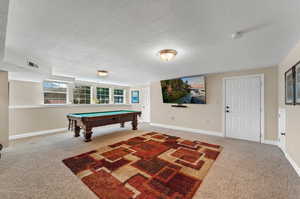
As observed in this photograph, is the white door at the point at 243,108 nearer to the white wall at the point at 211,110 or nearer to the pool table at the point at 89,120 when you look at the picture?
the white wall at the point at 211,110

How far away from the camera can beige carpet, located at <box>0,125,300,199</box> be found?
5.19 ft

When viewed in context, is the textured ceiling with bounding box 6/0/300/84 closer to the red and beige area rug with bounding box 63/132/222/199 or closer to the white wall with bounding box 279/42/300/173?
the white wall with bounding box 279/42/300/173

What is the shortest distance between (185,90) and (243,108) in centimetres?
199

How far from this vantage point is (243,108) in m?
3.86

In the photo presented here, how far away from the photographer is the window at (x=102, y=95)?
6.56 metres

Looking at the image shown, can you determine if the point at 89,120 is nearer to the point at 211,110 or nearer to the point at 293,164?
the point at 211,110

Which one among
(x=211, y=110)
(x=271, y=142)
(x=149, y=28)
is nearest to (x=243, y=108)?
(x=211, y=110)

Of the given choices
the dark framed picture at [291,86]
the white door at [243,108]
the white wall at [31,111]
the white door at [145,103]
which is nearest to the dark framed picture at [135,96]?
the white door at [145,103]

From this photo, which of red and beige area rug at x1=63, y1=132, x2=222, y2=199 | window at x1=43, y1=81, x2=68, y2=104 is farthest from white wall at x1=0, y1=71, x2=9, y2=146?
red and beige area rug at x1=63, y1=132, x2=222, y2=199

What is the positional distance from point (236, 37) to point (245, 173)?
2.27 metres

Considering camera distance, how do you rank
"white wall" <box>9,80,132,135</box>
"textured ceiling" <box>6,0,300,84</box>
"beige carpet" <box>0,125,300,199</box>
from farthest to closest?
"white wall" <box>9,80,132,135</box>
"beige carpet" <box>0,125,300,199</box>
"textured ceiling" <box>6,0,300,84</box>

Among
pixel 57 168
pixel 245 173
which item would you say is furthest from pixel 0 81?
pixel 245 173

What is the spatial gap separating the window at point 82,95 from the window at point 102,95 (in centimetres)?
46

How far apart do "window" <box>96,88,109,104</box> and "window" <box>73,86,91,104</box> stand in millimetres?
462
